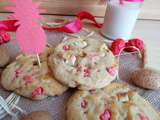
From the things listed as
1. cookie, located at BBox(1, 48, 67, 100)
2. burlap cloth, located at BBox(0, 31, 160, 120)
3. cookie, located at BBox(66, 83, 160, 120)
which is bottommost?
burlap cloth, located at BBox(0, 31, 160, 120)

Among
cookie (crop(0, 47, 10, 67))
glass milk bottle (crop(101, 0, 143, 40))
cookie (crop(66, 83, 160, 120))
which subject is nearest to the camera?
cookie (crop(66, 83, 160, 120))

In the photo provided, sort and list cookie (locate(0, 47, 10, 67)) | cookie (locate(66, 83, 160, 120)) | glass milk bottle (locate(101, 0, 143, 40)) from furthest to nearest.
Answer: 1. glass milk bottle (locate(101, 0, 143, 40))
2. cookie (locate(0, 47, 10, 67))
3. cookie (locate(66, 83, 160, 120))

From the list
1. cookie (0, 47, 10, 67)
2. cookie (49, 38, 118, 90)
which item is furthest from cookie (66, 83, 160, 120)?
cookie (0, 47, 10, 67)

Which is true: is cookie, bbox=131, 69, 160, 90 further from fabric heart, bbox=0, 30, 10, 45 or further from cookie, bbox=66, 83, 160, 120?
fabric heart, bbox=0, 30, 10, 45

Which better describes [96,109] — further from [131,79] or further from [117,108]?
[131,79]

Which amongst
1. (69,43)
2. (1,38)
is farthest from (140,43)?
(1,38)

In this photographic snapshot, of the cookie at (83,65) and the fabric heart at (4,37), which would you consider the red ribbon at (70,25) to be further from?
the cookie at (83,65)

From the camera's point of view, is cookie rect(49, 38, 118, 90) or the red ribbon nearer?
cookie rect(49, 38, 118, 90)
